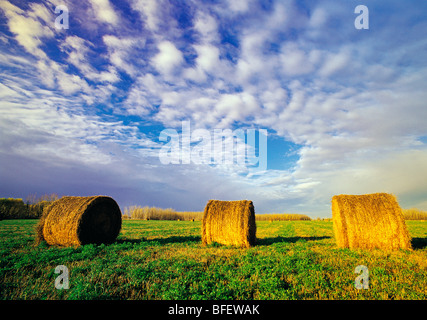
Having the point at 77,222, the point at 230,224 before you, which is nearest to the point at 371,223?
the point at 230,224

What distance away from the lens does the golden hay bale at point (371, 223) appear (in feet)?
33.1

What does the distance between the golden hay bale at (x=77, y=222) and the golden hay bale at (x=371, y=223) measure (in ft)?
38.0

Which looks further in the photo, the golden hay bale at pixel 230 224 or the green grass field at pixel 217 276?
the golden hay bale at pixel 230 224

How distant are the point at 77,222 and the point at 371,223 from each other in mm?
13204

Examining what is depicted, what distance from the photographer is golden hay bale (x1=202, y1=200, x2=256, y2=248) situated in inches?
438

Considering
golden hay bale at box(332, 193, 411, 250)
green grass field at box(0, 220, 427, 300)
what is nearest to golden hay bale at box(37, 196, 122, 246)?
green grass field at box(0, 220, 427, 300)
